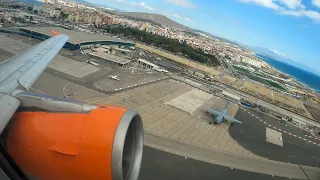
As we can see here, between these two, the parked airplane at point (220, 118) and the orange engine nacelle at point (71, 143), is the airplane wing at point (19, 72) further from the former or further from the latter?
the parked airplane at point (220, 118)

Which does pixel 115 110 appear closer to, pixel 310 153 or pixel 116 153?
pixel 116 153

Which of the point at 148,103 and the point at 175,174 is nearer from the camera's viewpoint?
the point at 175,174

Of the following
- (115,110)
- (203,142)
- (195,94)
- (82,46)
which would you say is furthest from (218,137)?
(82,46)

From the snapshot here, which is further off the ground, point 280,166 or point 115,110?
point 115,110

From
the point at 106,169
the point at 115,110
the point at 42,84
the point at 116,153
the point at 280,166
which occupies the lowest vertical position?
the point at 42,84

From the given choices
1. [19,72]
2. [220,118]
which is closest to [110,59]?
[220,118]

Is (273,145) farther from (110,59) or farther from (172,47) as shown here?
(172,47)
